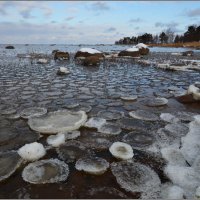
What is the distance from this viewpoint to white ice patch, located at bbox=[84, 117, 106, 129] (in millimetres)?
4008

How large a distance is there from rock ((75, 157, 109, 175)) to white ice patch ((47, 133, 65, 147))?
0.51m

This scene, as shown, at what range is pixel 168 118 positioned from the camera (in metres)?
4.40

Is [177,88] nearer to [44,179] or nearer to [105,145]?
[105,145]

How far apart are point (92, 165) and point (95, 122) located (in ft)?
4.35

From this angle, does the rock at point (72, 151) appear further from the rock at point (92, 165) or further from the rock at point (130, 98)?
the rock at point (130, 98)

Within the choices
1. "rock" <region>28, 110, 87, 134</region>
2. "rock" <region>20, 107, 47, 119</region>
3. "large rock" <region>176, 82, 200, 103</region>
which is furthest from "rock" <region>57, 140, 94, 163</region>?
"large rock" <region>176, 82, 200, 103</region>

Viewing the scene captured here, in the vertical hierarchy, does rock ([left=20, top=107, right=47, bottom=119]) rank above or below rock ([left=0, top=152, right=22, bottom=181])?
below

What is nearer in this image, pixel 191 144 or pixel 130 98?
pixel 191 144

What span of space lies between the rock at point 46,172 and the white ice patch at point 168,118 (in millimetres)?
2193

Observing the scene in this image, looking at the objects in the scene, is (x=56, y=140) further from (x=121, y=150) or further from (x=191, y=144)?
(x=191, y=144)

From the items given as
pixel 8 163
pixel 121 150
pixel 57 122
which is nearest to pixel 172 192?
pixel 121 150

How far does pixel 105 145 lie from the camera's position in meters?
3.39

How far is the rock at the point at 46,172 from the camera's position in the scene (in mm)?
2617

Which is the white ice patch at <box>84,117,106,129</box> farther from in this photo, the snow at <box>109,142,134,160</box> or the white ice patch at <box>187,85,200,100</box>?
the white ice patch at <box>187,85,200,100</box>
